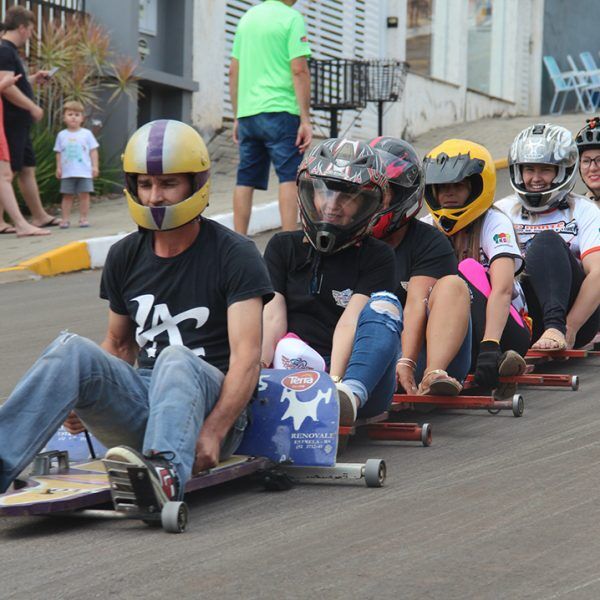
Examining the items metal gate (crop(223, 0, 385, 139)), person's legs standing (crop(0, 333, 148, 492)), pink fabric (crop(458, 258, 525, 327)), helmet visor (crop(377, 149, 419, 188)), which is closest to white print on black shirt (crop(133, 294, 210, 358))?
person's legs standing (crop(0, 333, 148, 492))

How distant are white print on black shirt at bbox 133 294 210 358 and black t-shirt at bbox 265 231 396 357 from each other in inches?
37.1

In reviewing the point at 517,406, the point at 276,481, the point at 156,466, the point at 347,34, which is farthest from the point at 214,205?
the point at 156,466

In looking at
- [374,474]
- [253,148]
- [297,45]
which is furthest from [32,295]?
[374,474]

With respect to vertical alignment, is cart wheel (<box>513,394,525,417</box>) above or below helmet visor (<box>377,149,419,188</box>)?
below

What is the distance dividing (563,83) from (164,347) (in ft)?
81.8

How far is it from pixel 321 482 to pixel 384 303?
83 cm

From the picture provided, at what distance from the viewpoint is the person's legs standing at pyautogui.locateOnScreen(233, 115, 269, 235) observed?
11.1 m

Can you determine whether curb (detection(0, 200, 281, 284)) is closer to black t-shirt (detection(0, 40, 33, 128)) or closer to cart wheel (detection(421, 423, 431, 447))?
black t-shirt (detection(0, 40, 33, 128))

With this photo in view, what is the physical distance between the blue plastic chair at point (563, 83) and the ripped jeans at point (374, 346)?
23.5 m

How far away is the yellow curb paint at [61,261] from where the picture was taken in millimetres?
11578

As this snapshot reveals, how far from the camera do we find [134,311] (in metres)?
5.16

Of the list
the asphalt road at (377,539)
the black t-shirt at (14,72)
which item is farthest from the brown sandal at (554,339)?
the black t-shirt at (14,72)

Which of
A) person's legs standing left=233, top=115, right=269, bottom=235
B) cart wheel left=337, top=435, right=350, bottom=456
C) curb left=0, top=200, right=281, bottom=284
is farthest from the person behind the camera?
curb left=0, top=200, right=281, bottom=284

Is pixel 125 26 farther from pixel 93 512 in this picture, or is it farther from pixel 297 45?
pixel 93 512
